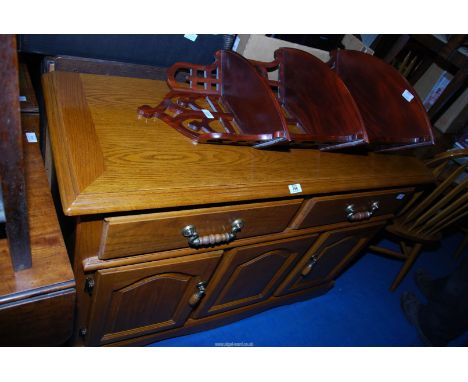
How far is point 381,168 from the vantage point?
971 mm

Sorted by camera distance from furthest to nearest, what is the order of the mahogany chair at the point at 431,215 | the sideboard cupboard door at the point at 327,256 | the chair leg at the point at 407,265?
1. the chair leg at the point at 407,265
2. the mahogany chair at the point at 431,215
3. the sideboard cupboard door at the point at 327,256

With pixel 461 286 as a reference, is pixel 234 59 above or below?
above

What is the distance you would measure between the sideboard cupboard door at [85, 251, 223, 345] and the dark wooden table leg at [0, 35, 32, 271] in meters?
0.23

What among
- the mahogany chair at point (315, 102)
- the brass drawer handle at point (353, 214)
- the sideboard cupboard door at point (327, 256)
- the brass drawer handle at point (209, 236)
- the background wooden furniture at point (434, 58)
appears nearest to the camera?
the brass drawer handle at point (209, 236)

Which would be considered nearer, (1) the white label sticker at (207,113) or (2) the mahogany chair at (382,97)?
(1) the white label sticker at (207,113)

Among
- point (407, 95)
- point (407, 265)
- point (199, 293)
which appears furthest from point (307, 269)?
point (407, 265)

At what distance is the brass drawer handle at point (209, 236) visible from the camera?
684 mm

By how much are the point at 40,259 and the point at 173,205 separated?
0.25 m

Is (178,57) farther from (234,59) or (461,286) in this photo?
(461,286)

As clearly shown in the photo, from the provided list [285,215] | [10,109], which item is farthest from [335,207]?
[10,109]

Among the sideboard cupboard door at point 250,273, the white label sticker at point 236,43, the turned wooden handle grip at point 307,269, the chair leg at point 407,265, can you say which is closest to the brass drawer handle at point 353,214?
the sideboard cupboard door at point 250,273

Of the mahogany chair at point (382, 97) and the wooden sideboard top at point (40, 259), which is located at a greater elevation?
the mahogany chair at point (382, 97)

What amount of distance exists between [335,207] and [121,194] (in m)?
0.62

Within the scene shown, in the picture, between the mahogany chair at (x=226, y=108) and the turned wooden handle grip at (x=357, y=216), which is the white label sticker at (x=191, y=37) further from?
the turned wooden handle grip at (x=357, y=216)
